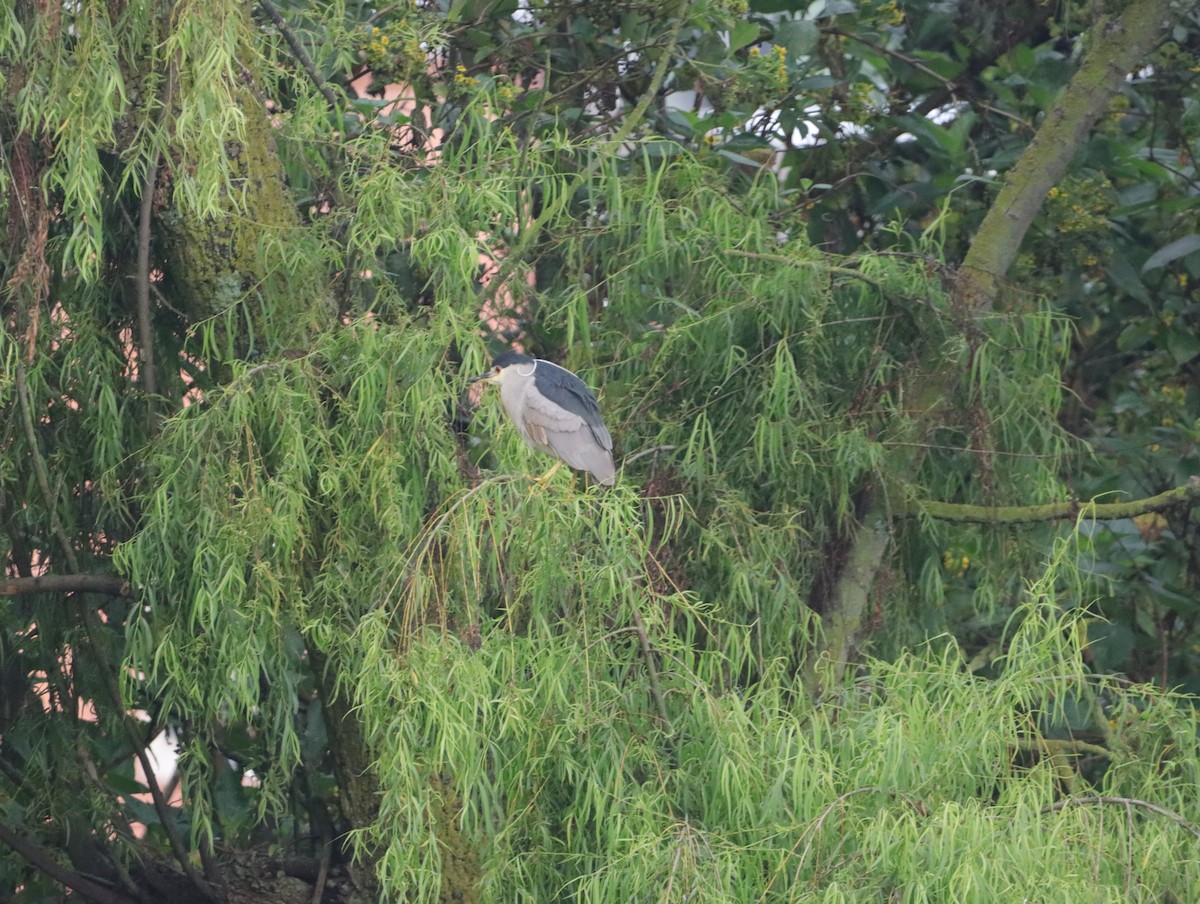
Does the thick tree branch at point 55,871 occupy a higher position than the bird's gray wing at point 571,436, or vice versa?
the bird's gray wing at point 571,436

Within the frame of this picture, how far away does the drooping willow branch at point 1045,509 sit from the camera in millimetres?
3625

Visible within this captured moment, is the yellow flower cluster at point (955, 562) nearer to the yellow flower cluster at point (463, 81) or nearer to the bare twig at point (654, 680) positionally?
the bare twig at point (654, 680)

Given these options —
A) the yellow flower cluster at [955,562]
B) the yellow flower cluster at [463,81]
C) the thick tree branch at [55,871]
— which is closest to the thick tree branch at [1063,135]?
the yellow flower cluster at [955,562]

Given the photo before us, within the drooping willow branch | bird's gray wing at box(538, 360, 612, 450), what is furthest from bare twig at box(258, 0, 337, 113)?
the drooping willow branch

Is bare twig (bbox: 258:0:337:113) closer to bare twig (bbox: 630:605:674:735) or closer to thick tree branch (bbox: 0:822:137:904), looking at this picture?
bare twig (bbox: 630:605:674:735)

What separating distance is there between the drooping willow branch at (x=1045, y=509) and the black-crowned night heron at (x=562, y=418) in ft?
2.93

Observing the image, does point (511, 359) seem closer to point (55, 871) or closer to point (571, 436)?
point (571, 436)

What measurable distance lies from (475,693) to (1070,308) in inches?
115

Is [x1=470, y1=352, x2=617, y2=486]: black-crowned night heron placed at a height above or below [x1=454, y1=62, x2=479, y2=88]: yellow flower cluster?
below

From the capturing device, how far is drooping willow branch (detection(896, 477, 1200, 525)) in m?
3.62

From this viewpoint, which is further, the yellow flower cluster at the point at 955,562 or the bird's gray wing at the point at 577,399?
the yellow flower cluster at the point at 955,562

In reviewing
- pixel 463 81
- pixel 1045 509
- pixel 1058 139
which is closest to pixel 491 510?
pixel 463 81

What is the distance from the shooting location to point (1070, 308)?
485 cm

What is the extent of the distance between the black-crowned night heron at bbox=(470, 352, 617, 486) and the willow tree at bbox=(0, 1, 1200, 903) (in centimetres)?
10
